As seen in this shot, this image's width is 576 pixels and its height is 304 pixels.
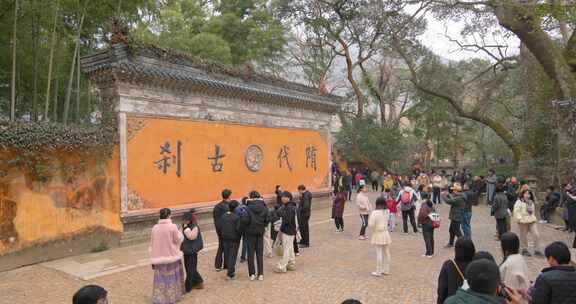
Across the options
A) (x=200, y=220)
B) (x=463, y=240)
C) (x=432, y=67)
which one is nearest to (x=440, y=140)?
(x=432, y=67)

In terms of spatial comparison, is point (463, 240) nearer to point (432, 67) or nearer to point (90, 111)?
point (90, 111)

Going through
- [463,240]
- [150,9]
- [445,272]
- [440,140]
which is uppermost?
[150,9]

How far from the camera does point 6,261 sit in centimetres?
700

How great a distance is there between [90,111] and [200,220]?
564cm

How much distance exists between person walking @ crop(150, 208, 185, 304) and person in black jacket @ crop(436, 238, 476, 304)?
3315mm

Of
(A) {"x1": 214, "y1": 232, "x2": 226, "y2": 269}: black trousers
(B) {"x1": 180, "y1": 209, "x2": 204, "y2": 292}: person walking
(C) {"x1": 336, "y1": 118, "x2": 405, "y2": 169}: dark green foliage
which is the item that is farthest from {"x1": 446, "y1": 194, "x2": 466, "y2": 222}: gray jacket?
(C) {"x1": 336, "y1": 118, "x2": 405, "y2": 169}: dark green foliage

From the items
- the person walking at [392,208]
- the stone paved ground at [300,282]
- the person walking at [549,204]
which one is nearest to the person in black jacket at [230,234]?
the stone paved ground at [300,282]

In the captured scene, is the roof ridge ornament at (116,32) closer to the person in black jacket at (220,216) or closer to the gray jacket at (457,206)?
the person in black jacket at (220,216)

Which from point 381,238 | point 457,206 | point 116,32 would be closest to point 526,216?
point 457,206

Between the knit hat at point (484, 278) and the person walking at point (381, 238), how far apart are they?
4.08 m

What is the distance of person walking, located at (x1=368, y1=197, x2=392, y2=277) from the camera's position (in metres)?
6.53

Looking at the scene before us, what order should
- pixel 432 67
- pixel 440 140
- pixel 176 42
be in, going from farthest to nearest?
pixel 440 140, pixel 432 67, pixel 176 42

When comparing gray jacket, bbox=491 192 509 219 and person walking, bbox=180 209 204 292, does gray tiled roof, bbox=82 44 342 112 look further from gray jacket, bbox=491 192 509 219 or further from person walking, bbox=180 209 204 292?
gray jacket, bbox=491 192 509 219

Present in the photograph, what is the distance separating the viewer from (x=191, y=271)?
587 centimetres
